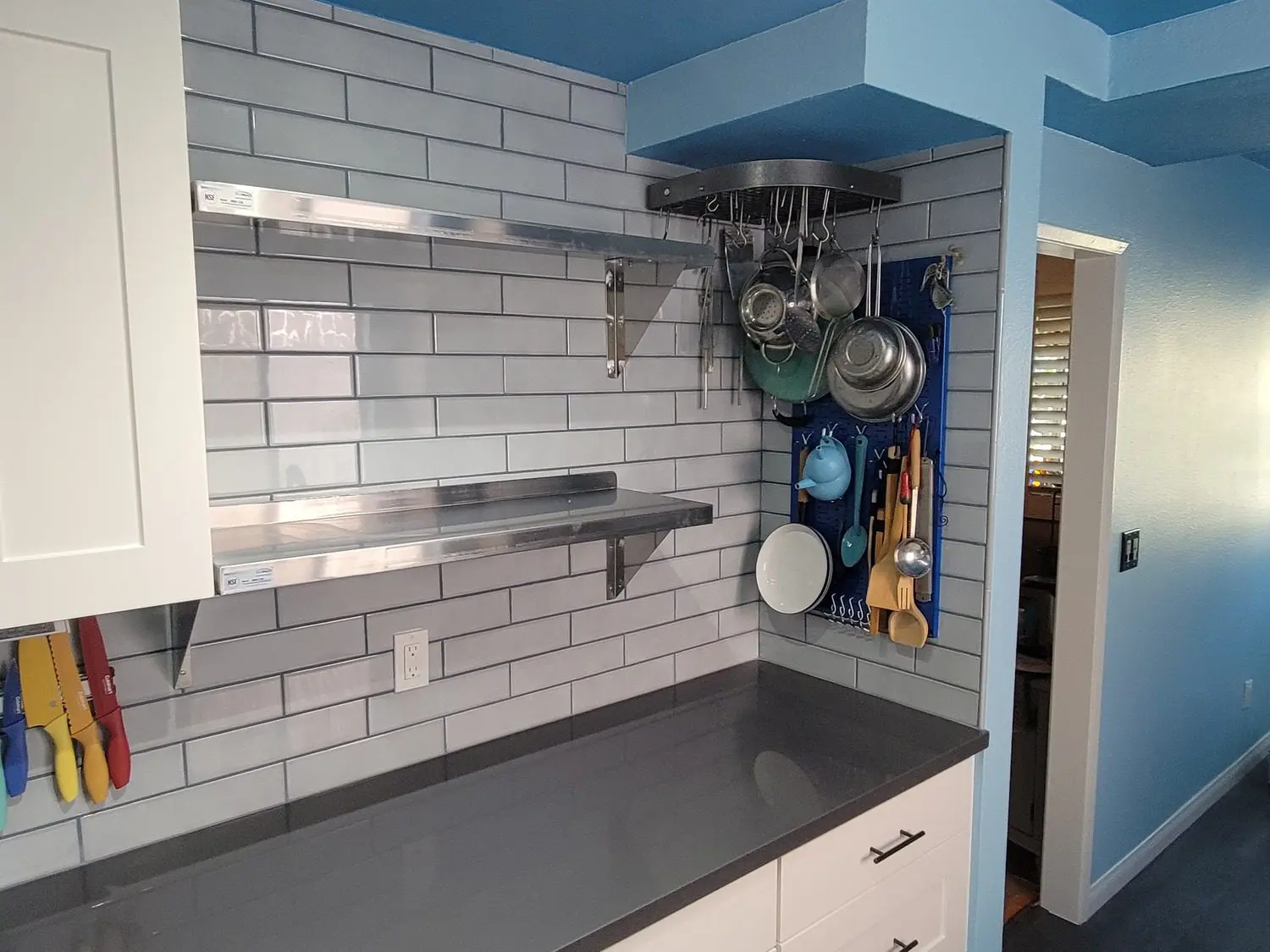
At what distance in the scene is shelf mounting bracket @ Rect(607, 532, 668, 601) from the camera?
197 cm

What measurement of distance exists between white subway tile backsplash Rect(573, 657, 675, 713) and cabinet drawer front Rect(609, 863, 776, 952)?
606 mm

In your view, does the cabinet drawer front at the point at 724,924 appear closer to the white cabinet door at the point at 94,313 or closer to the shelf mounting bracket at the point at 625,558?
the shelf mounting bracket at the point at 625,558

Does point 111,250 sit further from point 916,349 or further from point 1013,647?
point 1013,647

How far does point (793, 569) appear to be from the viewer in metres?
2.18

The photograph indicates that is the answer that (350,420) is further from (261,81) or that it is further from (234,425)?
(261,81)

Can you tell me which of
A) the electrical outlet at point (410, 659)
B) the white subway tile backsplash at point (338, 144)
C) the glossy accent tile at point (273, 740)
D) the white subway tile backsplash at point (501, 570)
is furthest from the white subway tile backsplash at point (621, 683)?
the white subway tile backsplash at point (338, 144)

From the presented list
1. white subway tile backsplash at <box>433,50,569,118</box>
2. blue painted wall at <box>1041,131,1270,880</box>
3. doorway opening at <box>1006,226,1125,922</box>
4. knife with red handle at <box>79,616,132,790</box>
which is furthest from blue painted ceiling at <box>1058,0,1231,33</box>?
knife with red handle at <box>79,616,132,790</box>

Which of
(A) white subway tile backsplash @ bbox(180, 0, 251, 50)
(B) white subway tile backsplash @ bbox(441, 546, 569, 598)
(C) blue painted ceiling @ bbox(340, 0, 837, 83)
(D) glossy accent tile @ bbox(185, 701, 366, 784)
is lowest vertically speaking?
(D) glossy accent tile @ bbox(185, 701, 366, 784)

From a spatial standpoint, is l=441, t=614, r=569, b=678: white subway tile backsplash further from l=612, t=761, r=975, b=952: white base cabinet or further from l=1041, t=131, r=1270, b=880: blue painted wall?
l=1041, t=131, r=1270, b=880: blue painted wall

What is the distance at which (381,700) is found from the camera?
1659 millimetres

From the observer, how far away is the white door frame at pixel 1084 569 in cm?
253

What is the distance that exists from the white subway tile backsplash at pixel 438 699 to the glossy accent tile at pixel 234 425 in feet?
1.71

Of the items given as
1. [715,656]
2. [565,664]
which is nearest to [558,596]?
[565,664]

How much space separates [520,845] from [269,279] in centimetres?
99
